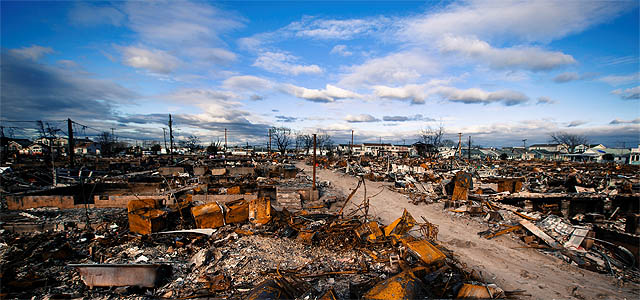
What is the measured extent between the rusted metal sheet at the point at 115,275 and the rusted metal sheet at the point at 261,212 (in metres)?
3.43

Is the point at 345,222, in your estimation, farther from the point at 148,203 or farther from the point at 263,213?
the point at 148,203

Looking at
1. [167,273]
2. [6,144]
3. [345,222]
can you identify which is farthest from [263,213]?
[6,144]

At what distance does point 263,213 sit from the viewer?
305 inches

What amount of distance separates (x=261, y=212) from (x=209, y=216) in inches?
61.2

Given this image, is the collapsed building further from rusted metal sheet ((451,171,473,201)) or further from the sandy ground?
rusted metal sheet ((451,171,473,201))

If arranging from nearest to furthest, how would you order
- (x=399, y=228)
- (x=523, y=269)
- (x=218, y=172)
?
(x=523, y=269), (x=399, y=228), (x=218, y=172)

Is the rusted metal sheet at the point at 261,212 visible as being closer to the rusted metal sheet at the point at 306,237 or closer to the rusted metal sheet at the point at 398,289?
the rusted metal sheet at the point at 306,237

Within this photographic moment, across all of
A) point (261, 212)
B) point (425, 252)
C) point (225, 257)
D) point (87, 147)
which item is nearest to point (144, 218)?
point (225, 257)

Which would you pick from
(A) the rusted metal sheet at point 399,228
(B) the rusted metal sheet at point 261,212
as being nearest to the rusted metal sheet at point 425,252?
(A) the rusted metal sheet at point 399,228

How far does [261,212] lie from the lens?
777cm

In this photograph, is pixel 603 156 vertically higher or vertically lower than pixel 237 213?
lower

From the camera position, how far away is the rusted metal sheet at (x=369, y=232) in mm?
6379

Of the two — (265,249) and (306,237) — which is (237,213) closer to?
(265,249)

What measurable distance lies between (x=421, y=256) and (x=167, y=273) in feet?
17.4
